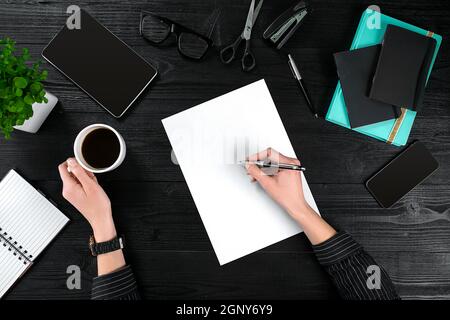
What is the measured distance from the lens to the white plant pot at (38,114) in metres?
0.76

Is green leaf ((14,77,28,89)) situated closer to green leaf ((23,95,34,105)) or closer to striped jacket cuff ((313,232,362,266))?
green leaf ((23,95,34,105))

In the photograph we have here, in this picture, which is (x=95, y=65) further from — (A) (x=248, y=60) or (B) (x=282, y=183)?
(B) (x=282, y=183)

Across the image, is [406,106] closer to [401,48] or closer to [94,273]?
[401,48]

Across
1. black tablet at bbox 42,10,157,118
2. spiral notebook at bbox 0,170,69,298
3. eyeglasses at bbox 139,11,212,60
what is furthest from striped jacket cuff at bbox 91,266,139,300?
eyeglasses at bbox 139,11,212,60

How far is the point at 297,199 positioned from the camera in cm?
79

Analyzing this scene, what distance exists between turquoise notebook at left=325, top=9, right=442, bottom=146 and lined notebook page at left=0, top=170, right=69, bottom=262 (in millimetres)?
711

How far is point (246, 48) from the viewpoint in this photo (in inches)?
31.9

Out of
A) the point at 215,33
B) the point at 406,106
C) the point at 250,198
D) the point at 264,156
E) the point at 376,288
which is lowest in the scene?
the point at 376,288

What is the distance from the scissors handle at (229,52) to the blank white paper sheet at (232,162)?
8 cm

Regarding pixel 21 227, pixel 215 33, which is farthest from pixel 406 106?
pixel 21 227

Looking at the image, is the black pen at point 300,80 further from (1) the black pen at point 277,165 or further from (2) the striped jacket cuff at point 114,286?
(2) the striped jacket cuff at point 114,286

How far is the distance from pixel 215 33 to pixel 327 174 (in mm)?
448

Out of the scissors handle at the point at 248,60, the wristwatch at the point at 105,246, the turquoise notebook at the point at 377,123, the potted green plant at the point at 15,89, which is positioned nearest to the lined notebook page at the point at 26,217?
the wristwatch at the point at 105,246

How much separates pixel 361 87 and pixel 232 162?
0.37 meters
